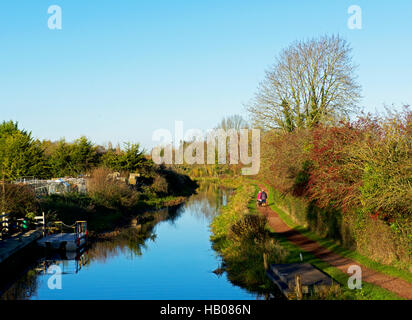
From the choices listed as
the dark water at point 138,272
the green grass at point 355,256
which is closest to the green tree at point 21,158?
the dark water at point 138,272

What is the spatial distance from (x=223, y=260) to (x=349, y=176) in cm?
670

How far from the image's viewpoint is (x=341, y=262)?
1334 centimetres

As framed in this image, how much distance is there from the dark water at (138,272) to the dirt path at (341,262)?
11.0 ft

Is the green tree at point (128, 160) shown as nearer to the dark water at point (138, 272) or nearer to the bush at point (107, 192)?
the bush at point (107, 192)

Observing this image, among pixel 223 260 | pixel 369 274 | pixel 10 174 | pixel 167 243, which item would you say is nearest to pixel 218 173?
A: pixel 10 174

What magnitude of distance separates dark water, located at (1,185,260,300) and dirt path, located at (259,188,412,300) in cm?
334

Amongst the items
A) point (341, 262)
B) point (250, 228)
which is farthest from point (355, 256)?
point (250, 228)

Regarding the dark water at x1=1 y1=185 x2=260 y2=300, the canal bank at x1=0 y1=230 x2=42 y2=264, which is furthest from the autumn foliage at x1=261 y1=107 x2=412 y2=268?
the canal bank at x1=0 y1=230 x2=42 y2=264

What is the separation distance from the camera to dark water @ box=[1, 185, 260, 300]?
13102mm

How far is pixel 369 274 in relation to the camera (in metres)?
11.6

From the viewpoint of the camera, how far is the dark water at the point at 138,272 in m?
13.1

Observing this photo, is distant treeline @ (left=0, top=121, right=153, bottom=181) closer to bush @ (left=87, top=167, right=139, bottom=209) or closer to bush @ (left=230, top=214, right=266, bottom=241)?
bush @ (left=87, top=167, right=139, bottom=209)

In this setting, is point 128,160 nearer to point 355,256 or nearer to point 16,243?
point 16,243

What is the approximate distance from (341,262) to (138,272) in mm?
7978
